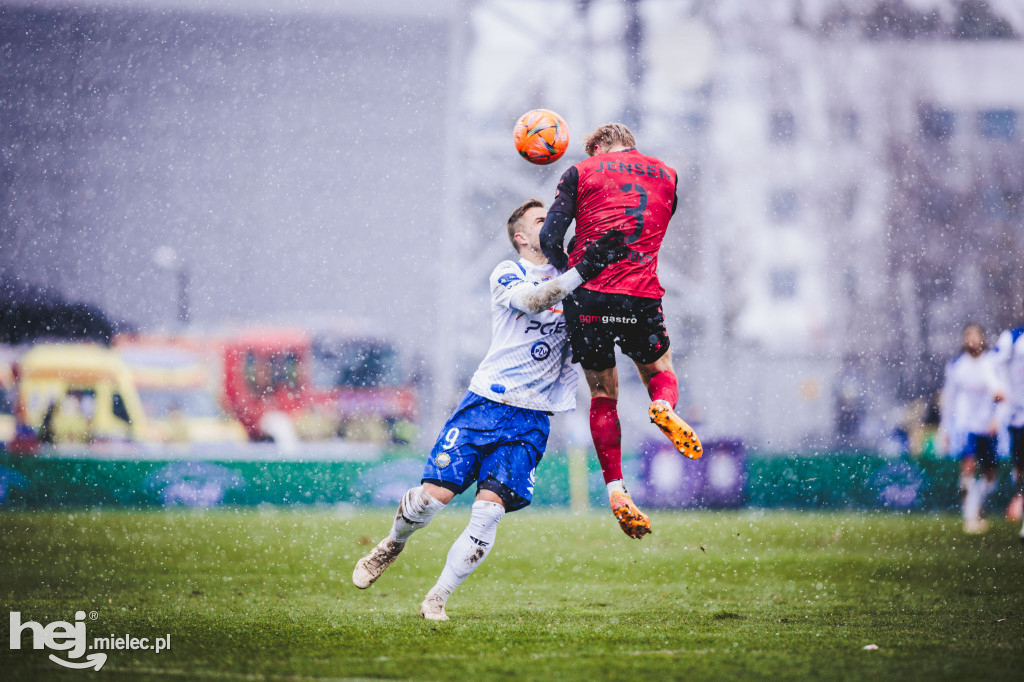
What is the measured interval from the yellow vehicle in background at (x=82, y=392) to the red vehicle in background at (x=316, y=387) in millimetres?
2592

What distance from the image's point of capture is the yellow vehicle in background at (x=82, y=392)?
2044cm

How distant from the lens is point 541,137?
14.8ft

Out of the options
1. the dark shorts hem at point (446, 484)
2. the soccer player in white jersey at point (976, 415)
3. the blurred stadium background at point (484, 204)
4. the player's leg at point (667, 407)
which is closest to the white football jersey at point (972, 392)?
the soccer player in white jersey at point (976, 415)

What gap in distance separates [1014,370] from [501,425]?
20.1 ft

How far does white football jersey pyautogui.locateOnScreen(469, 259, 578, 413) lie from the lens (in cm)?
425

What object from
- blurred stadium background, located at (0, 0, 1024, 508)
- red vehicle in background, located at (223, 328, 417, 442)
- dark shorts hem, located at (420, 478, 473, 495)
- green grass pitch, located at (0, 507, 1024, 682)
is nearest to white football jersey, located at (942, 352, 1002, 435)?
green grass pitch, located at (0, 507, 1024, 682)

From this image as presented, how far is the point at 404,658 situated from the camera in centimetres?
332

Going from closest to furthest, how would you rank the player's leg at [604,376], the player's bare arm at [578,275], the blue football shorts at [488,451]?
the player's bare arm at [578,275]
the player's leg at [604,376]
the blue football shorts at [488,451]

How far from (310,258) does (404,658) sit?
29.7m

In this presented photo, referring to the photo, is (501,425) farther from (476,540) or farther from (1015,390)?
(1015,390)

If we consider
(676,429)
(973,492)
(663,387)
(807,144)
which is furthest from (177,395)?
(676,429)

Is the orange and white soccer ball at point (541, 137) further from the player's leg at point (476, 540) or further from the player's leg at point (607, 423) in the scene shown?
the player's leg at point (476, 540)

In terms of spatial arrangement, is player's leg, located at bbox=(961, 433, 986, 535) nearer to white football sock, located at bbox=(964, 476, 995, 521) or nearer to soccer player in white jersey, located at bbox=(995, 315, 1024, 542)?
Result: white football sock, located at bbox=(964, 476, 995, 521)

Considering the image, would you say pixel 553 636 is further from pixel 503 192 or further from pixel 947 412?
pixel 503 192
